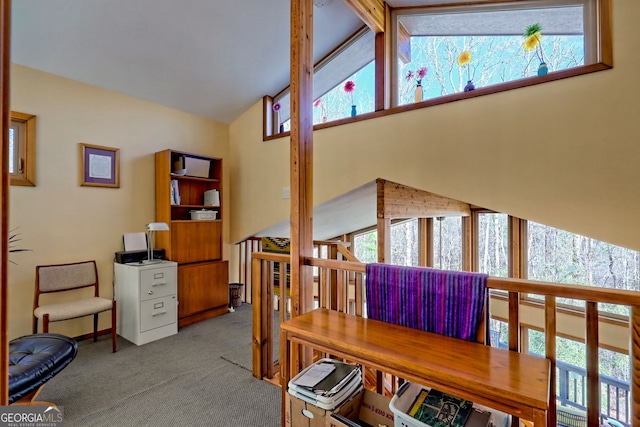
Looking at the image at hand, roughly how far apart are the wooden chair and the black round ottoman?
55cm

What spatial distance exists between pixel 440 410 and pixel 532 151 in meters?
1.89

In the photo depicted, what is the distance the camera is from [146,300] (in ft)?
9.73

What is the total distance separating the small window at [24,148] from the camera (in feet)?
8.69

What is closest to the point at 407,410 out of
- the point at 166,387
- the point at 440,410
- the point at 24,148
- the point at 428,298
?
the point at 440,410

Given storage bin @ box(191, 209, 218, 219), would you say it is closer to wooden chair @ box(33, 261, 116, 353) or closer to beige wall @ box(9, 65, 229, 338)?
beige wall @ box(9, 65, 229, 338)

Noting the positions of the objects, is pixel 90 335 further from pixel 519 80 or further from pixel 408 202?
pixel 519 80

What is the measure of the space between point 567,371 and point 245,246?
4756mm

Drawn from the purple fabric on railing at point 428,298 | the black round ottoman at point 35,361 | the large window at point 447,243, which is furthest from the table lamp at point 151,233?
the large window at point 447,243

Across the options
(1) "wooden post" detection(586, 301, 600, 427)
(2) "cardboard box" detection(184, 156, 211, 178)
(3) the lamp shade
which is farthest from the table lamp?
(1) "wooden post" detection(586, 301, 600, 427)

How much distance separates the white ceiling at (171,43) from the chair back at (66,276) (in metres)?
1.77

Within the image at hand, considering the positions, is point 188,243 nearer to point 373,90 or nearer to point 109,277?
point 109,277

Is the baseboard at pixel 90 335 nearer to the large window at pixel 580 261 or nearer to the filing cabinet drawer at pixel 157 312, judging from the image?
the filing cabinet drawer at pixel 157 312

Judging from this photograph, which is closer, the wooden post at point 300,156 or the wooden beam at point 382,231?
the wooden post at point 300,156

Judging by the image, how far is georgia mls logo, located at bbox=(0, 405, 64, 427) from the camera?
3.52 ft
